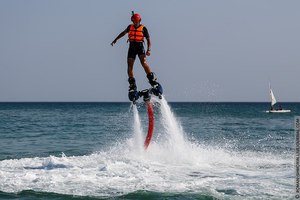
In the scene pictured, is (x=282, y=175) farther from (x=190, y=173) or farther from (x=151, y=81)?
(x=151, y=81)

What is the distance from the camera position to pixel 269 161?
60.6ft

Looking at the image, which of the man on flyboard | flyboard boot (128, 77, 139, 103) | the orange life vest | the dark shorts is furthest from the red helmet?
flyboard boot (128, 77, 139, 103)

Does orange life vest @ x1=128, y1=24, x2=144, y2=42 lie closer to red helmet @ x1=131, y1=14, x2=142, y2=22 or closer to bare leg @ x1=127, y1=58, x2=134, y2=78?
red helmet @ x1=131, y1=14, x2=142, y2=22

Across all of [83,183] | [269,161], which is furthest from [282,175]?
[83,183]

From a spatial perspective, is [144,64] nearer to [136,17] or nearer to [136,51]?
[136,51]

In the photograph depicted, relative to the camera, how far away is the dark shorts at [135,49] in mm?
15286

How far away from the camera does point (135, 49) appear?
50.4 ft

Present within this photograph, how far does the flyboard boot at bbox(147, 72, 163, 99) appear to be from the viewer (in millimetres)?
15930

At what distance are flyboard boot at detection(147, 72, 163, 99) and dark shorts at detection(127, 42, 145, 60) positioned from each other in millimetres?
905

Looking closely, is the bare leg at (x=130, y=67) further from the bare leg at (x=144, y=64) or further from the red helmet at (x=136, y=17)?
the red helmet at (x=136, y=17)

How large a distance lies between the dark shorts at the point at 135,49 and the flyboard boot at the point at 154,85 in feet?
2.97

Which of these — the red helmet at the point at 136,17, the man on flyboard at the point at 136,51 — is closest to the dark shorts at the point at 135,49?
the man on flyboard at the point at 136,51

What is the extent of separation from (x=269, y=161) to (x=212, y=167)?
330 cm

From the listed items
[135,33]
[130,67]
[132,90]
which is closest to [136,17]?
[135,33]
